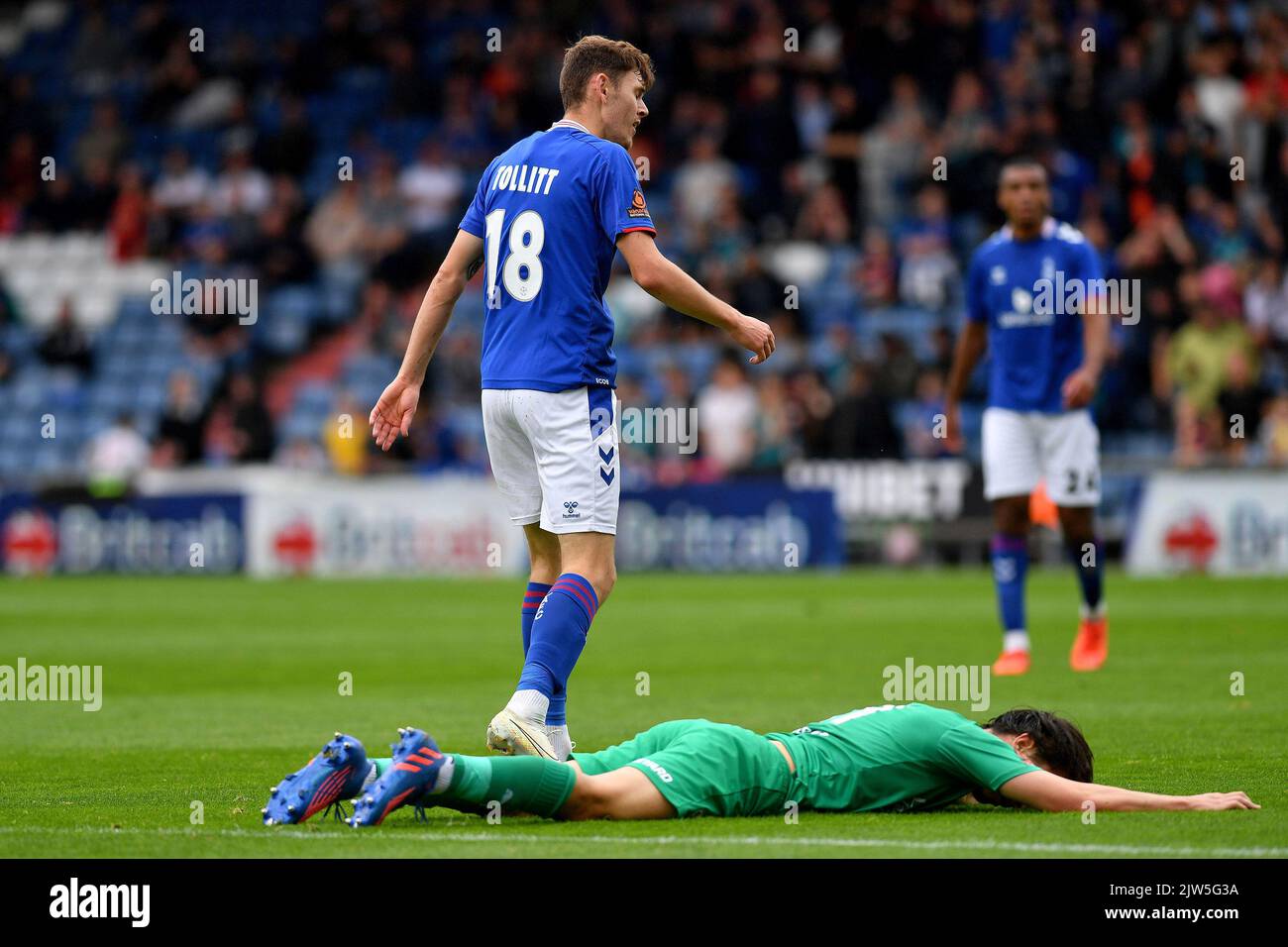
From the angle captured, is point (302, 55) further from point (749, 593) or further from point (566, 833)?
Result: point (566, 833)

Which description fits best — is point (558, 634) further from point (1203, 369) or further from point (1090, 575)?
point (1203, 369)

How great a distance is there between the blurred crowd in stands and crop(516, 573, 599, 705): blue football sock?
13.8 metres

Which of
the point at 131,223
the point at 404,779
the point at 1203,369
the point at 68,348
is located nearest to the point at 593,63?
the point at 404,779

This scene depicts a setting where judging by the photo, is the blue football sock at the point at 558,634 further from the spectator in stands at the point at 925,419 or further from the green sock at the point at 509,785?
the spectator in stands at the point at 925,419

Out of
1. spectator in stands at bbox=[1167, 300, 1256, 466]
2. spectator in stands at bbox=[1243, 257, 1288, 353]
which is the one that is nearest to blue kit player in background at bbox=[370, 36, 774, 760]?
spectator in stands at bbox=[1167, 300, 1256, 466]

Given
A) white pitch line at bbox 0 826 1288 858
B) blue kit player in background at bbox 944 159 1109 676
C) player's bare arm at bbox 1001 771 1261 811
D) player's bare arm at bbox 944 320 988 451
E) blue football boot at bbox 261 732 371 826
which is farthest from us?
player's bare arm at bbox 944 320 988 451

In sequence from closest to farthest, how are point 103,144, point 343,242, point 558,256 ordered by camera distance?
point 558,256
point 343,242
point 103,144

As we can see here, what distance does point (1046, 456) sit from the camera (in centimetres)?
1208

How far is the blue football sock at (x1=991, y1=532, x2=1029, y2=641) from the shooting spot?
1173cm

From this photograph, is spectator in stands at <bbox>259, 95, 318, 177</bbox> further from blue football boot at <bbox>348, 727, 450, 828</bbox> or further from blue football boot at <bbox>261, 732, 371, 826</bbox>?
blue football boot at <bbox>348, 727, 450, 828</bbox>

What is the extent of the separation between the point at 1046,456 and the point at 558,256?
19.6 feet

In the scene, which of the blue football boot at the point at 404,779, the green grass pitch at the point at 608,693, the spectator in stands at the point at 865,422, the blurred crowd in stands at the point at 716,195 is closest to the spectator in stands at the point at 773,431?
the blurred crowd in stands at the point at 716,195

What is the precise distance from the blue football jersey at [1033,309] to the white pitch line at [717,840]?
6873 millimetres
